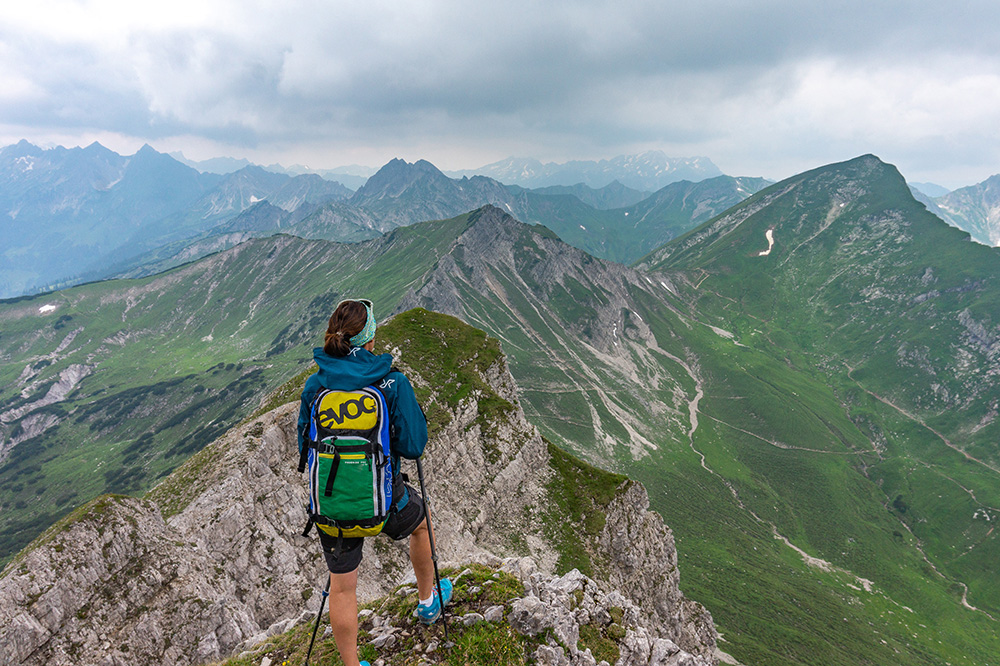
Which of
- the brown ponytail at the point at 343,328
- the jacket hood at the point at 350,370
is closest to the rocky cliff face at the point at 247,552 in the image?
the jacket hood at the point at 350,370

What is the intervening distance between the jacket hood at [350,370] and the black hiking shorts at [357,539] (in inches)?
86.5

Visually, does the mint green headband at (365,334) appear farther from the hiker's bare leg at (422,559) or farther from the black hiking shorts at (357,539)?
the hiker's bare leg at (422,559)

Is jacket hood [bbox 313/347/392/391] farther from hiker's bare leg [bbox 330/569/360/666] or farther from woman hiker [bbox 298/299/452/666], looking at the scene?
hiker's bare leg [bbox 330/569/360/666]

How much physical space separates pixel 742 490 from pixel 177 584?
180 metres

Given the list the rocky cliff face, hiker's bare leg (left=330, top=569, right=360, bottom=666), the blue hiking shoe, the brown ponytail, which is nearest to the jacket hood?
the brown ponytail

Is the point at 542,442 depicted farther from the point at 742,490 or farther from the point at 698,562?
the point at 742,490

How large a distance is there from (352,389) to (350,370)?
0.30 m

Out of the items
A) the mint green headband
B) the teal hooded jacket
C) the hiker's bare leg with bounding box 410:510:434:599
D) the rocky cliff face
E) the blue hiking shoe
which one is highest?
the mint green headband

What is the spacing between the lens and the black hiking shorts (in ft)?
22.2

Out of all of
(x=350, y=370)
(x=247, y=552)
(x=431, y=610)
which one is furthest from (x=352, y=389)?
(x=247, y=552)

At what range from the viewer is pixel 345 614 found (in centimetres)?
686

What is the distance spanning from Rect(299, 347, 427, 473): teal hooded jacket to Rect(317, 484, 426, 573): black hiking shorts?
1336mm

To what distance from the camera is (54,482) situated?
17512 cm

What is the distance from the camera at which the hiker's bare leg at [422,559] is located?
8406 mm
